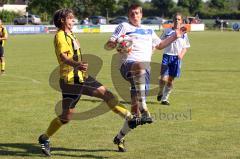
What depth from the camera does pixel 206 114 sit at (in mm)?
11398

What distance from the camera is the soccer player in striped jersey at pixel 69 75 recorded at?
770 cm

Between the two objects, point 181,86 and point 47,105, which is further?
point 181,86

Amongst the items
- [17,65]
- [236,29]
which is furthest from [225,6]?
[17,65]

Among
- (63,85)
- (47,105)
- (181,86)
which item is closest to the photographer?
(63,85)

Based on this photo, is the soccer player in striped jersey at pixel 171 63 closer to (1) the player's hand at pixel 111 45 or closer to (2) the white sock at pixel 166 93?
(2) the white sock at pixel 166 93

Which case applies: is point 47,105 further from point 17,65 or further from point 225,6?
point 225,6

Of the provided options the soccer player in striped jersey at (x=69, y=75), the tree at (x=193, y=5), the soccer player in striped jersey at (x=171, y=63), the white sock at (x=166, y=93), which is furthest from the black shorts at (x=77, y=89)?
the tree at (x=193, y=5)

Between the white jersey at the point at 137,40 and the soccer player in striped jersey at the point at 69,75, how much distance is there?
2.52 ft

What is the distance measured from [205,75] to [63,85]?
38.8 ft

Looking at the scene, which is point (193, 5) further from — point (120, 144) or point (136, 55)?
point (120, 144)

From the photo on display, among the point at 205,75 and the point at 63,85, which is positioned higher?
the point at 63,85

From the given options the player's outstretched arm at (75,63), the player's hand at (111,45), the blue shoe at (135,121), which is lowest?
the blue shoe at (135,121)

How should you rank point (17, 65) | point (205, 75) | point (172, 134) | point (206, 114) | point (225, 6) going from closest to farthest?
1. point (172, 134)
2. point (206, 114)
3. point (205, 75)
4. point (17, 65)
5. point (225, 6)

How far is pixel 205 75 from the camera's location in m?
19.1
